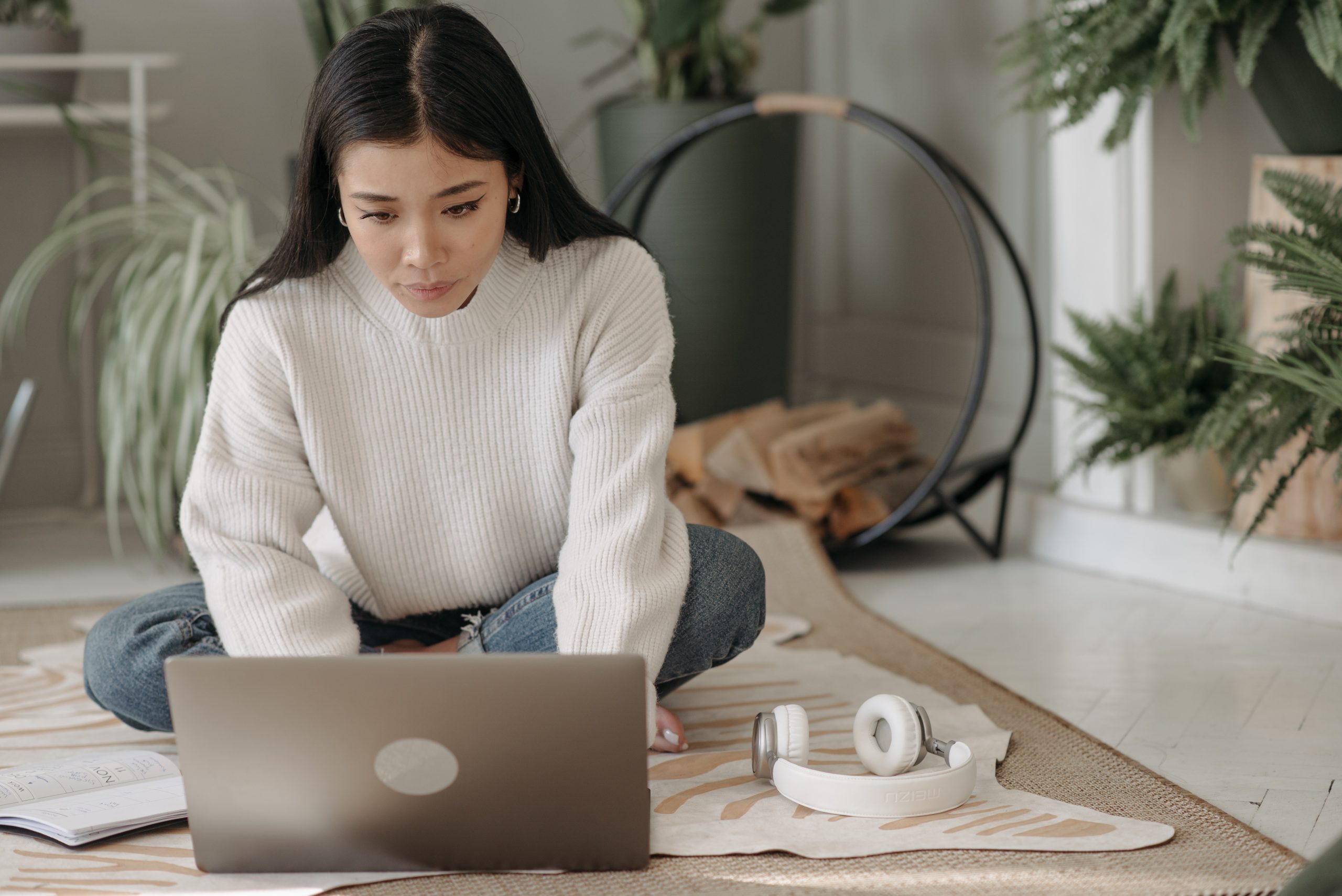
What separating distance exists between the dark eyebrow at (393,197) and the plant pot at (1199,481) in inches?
52.4

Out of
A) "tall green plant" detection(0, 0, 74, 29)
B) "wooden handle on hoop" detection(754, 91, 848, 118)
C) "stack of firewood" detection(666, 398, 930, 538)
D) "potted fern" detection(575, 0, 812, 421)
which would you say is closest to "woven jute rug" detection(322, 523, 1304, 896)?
"stack of firewood" detection(666, 398, 930, 538)

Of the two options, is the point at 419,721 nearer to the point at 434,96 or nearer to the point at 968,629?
the point at 434,96

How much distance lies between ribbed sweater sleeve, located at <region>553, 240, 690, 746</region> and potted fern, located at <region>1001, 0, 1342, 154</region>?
0.92 meters

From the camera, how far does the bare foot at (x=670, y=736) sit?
4.50ft

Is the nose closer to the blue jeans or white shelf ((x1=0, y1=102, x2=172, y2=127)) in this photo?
the blue jeans

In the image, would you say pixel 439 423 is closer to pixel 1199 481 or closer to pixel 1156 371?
pixel 1156 371

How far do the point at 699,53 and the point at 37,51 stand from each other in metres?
1.19

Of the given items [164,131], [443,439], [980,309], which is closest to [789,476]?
[980,309]

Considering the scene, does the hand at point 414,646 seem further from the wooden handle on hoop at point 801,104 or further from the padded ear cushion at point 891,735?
the wooden handle on hoop at point 801,104

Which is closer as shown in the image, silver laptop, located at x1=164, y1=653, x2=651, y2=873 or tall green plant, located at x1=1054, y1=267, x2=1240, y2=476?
silver laptop, located at x1=164, y1=653, x2=651, y2=873

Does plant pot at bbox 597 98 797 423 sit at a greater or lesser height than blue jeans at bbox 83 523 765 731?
greater

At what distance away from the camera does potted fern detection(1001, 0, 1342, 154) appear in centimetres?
183

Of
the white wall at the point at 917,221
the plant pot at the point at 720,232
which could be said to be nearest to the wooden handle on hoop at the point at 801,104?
the plant pot at the point at 720,232

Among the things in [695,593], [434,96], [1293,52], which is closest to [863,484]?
[1293,52]
